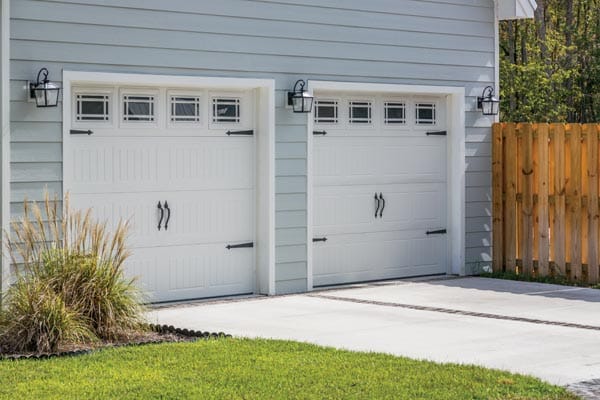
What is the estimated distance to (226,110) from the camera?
1169 cm

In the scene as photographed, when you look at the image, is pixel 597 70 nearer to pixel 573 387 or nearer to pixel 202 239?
pixel 202 239

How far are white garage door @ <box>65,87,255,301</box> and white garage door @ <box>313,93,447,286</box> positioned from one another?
1.04 metres

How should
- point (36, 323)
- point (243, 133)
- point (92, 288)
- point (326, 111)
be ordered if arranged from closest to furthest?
point (36, 323) < point (92, 288) < point (243, 133) < point (326, 111)

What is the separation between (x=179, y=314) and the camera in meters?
10.5

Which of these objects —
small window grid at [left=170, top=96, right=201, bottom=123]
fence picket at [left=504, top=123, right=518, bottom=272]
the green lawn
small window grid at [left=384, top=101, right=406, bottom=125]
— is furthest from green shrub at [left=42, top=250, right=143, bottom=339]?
fence picket at [left=504, top=123, right=518, bottom=272]

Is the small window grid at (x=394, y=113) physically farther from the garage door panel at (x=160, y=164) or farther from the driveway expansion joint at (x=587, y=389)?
the driveway expansion joint at (x=587, y=389)

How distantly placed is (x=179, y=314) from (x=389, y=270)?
11.5 feet

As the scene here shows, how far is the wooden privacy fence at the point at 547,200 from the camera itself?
12750 millimetres

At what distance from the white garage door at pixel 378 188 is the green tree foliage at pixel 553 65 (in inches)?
326

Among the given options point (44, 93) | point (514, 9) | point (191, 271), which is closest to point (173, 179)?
point (191, 271)

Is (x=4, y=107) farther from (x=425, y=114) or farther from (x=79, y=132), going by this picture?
(x=425, y=114)

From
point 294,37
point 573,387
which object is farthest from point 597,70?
point 573,387

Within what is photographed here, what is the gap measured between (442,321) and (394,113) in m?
3.80

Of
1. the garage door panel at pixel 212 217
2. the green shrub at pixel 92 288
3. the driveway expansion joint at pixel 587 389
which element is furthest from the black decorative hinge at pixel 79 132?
the driveway expansion joint at pixel 587 389
